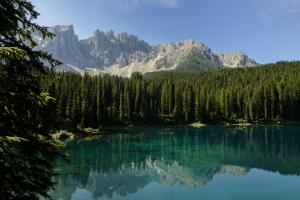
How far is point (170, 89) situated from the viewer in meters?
170

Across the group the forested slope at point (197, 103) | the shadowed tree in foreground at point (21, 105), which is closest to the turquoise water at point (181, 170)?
the shadowed tree in foreground at point (21, 105)

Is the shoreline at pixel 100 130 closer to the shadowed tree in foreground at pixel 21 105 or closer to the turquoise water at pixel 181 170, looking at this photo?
the turquoise water at pixel 181 170

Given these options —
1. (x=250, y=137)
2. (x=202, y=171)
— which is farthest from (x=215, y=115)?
(x=202, y=171)

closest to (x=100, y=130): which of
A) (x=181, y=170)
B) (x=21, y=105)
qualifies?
(x=181, y=170)

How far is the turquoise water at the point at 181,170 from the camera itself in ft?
158

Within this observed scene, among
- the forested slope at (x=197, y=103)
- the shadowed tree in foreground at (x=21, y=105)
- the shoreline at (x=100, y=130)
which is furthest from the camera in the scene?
the forested slope at (x=197, y=103)

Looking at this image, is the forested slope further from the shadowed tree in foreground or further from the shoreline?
the shadowed tree in foreground

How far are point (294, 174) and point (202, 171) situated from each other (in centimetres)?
1446

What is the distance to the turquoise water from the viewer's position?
1897 inches

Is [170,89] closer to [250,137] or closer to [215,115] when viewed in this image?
[215,115]

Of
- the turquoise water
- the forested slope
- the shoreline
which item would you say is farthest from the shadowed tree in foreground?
the forested slope

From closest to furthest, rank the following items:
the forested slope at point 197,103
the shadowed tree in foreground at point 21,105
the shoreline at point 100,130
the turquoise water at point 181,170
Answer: the shadowed tree in foreground at point 21,105, the turquoise water at point 181,170, the shoreline at point 100,130, the forested slope at point 197,103

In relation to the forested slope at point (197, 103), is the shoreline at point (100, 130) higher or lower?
lower

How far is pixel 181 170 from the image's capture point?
63094 millimetres
